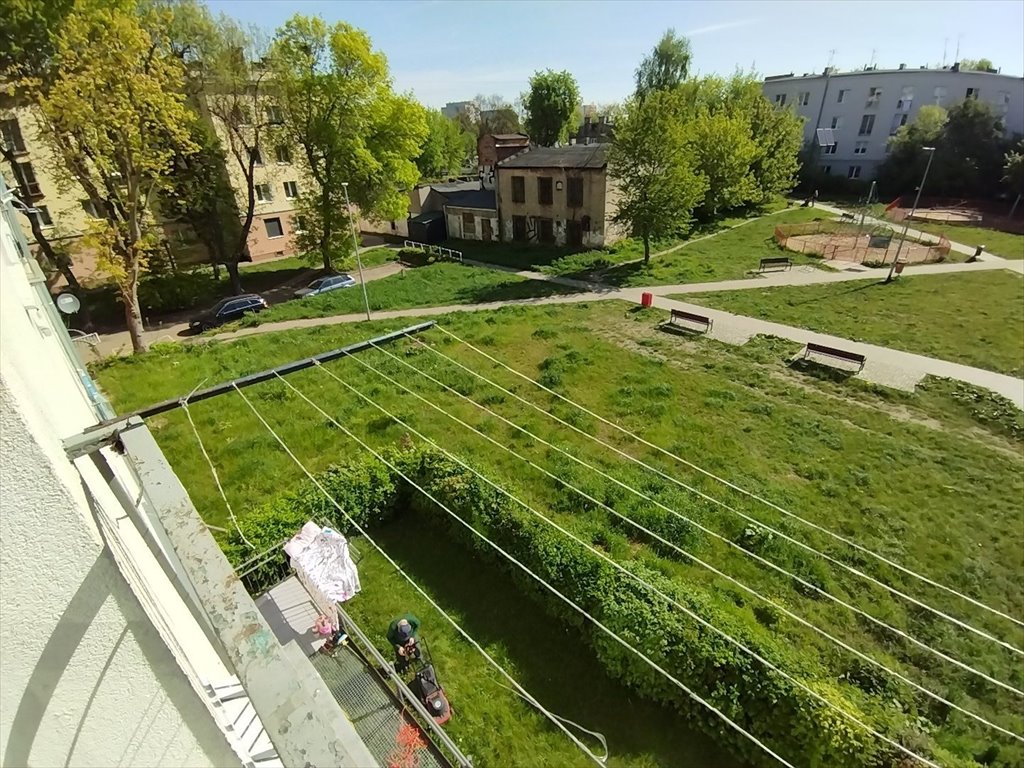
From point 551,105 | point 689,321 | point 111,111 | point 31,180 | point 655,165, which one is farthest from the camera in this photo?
point 551,105

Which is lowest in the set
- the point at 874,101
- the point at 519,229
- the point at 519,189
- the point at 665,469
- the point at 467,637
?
the point at 665,469

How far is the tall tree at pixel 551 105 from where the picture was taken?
57000 mm

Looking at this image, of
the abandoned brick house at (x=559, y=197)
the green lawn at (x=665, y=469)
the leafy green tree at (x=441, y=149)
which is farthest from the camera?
the leafy green tree at (x=441, y=149)

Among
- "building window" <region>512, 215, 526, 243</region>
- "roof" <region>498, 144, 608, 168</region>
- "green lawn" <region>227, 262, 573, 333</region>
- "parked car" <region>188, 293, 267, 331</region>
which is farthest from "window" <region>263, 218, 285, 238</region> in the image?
"building window" <region>512, 215, 526, 243</region>

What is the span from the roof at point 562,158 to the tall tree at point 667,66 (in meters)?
24.2

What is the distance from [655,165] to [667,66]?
1411 inches

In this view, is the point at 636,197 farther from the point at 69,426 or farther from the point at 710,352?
the point at 69,426

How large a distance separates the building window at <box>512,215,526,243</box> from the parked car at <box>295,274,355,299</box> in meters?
13.4

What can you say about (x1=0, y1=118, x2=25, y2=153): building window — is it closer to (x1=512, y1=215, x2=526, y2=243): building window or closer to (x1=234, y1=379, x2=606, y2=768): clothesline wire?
(x1=512, y1=215, x2=526, y2=243): building window

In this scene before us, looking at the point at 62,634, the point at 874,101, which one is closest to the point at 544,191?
the point at 62,634

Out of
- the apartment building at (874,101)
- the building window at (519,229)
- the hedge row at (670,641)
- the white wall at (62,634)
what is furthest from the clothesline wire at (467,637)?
the apartment building at (874,101)

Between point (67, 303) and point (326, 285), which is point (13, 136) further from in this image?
point (67, 303)

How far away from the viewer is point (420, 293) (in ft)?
87.9

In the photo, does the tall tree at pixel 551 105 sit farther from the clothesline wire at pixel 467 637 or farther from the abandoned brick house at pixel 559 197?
the clothesline wire at pixel 467 637
